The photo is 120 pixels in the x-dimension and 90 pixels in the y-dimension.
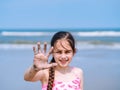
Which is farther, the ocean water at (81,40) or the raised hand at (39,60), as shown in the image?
the ocean water at (81,40)

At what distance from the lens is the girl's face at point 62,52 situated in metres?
3.01

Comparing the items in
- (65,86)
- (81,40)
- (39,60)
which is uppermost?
(39,60)

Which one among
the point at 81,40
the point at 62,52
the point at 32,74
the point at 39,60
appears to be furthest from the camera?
the point at 81,40

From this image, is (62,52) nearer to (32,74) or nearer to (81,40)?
(32,74)

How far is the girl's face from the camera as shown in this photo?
3.01m

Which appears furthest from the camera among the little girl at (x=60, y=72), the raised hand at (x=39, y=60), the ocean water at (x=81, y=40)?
the ocean water at (x=81, y=40)

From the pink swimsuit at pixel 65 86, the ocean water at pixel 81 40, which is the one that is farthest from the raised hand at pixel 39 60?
the ocean water at pixel 81 40

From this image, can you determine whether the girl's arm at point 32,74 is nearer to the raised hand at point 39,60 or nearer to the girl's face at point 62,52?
the raised hand at point 39,60

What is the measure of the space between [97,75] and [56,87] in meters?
4.65

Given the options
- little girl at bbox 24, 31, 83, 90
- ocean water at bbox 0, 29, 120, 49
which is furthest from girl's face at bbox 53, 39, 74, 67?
ocean water at bbox 0, 29, 120, 49

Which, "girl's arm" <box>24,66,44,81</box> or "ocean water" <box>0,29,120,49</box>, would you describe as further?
"ocean water" <box>0,29,120,49</box>

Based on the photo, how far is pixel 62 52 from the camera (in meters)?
3.01

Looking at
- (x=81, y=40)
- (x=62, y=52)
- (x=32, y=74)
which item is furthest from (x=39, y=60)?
(x=81, y=40)

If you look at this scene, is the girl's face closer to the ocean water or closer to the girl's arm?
the girl's arm
